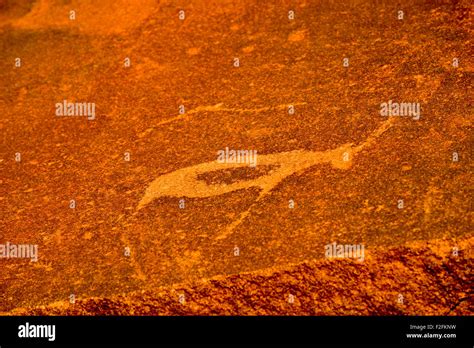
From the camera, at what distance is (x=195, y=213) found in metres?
1.92

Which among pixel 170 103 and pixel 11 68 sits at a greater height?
pixel 11 68

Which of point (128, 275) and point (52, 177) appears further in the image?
point (52, 177)

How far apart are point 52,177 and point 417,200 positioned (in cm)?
131

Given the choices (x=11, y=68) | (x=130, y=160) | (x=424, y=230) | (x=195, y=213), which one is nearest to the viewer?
(x=424, y=230)

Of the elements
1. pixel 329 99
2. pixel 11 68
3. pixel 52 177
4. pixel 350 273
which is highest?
pixel 11 68

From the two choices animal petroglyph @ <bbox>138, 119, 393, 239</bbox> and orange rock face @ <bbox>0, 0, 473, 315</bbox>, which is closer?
orange rock face @ <bbox>0, 0, 473, 315</bbox>

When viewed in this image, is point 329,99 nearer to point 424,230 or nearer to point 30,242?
point 424,230

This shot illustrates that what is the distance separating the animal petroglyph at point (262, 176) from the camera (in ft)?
6.48

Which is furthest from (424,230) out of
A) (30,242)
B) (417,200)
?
(30,242)

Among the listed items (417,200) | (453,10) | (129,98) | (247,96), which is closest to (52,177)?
(129,98)

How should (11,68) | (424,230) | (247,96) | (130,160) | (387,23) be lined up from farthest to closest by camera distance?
(11,68)
(387,23)
(247,96)
(130,160)
(424,230)

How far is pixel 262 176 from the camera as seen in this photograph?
1990 mm

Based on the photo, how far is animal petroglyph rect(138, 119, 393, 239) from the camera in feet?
6.48

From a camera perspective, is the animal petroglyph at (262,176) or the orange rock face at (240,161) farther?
the animal petroglyph at (262,176)
